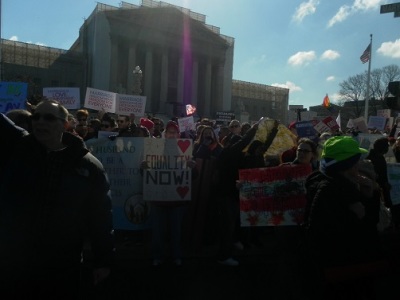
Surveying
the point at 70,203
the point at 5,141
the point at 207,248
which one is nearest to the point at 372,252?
the point at 70,203

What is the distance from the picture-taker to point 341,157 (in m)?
2.88

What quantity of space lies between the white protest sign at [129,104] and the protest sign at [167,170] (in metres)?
5.86

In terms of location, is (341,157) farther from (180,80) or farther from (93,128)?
(180,80)

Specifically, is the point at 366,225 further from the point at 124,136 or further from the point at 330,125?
the point at 330,125

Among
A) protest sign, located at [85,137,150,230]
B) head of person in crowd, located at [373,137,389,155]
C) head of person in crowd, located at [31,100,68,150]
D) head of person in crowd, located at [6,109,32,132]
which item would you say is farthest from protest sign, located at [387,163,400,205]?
head of person in crowd, located at [31,100,68,150]

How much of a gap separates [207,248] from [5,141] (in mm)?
4426

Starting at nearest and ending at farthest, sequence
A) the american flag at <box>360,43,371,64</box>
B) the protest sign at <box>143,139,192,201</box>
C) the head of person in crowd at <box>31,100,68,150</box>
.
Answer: the head of person in crowd at <box>31,100,68,150</box> → the protest sign at <box>143,139,192,201</box> → the american flag at <box>360,43,371,64</box>

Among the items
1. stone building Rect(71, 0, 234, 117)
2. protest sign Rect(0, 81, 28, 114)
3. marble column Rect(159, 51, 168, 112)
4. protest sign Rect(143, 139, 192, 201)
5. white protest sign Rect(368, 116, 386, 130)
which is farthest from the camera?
marble column Rect(159, 51, 168, 112)

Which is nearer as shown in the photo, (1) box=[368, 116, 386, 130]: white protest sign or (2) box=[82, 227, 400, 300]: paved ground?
(2) box=[82, 227, 400, 300]: paved ground

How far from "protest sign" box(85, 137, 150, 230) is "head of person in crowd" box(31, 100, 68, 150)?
10.9 ft

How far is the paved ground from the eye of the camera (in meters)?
4.71

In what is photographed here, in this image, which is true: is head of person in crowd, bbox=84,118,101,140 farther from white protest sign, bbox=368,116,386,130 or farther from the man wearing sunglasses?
white protest sign, bbox=368,116,386,130

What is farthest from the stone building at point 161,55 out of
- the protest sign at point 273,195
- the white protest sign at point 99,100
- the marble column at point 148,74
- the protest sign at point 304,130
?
the protest sign at point 273,195

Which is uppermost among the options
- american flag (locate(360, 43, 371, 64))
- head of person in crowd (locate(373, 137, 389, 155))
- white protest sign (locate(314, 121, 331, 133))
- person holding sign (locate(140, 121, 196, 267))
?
american flag (locate(360, 43, 371, 64))
